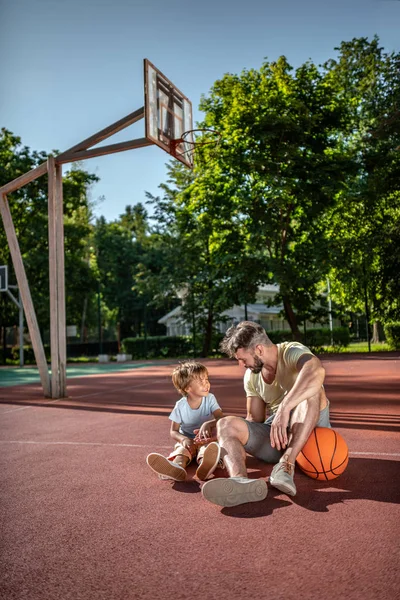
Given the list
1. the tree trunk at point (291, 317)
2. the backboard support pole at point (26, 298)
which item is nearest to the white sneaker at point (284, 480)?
the backboard support pole at point (26, 298)

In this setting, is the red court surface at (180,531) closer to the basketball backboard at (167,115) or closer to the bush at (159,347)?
the basketball backboard at (167,115)

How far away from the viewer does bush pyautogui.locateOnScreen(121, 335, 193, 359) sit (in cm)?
3300

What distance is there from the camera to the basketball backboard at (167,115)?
35.9 ft

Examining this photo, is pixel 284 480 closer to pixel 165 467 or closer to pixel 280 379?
pixel 280 379

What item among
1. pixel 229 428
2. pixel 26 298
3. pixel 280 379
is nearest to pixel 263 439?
pixel 229 428

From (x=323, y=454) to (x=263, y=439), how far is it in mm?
471

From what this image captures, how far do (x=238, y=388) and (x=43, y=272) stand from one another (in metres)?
22.9

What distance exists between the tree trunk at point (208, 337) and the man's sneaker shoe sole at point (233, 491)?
83.6 feet

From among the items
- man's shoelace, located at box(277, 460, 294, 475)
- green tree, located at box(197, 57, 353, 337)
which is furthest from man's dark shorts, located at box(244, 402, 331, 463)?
green tree, located at box(197, 57, 353, 337)

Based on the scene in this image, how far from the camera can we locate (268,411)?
471cm

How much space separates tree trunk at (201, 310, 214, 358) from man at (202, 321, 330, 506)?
24.7 meters

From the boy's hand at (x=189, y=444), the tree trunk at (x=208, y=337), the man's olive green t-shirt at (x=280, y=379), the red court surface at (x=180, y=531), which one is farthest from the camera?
the tree trunk at (x=208, y=337)

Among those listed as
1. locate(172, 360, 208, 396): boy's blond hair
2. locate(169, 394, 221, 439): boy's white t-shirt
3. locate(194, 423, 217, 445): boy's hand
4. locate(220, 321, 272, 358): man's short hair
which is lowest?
locate(194, 423, 217, 445): boy's hand

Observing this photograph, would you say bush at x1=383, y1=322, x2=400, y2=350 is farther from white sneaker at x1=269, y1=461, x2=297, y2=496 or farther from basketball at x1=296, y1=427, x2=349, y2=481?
white sneaker at x1=269, y1=461, x2=297, y2=496
